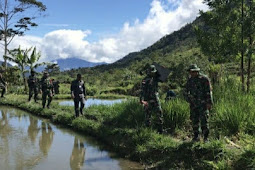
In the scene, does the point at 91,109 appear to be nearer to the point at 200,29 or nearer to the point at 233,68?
the point at 200,29

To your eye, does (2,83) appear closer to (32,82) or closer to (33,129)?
(32,82)

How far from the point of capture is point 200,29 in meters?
11.8

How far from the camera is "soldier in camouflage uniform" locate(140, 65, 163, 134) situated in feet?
27.3

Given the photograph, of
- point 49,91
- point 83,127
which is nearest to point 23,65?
point 49,91

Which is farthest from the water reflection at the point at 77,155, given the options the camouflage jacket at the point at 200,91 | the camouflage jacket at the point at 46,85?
the camouflage jacket at the point at 46,85

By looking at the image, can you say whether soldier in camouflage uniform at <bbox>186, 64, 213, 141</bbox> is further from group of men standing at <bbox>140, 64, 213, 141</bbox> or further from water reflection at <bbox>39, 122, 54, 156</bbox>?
water reflection at <bbox>39, 122, 54, 156</bbox>

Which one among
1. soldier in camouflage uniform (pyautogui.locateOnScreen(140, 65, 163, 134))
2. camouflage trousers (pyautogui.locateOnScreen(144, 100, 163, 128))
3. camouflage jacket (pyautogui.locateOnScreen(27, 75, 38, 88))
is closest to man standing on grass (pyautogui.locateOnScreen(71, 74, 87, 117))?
A: soldier in camouflage uniform (pyautogui.locateOnScreen(140, 65, 163, 134))

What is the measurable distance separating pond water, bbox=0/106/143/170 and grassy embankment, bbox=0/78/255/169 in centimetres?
47

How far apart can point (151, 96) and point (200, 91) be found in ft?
6.00

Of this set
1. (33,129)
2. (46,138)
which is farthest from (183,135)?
(33,129)

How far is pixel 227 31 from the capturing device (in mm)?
11203

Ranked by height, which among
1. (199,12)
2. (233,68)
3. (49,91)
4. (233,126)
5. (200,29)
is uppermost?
(199,12)

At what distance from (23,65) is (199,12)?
19.9m

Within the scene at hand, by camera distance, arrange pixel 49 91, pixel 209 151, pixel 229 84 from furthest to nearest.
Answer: pixel 49 91
pixel 229 84
pixel 209 151
